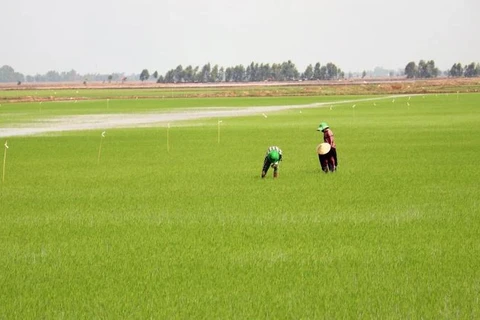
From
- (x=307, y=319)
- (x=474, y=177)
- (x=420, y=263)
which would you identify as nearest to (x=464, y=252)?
(x=420, y=263)

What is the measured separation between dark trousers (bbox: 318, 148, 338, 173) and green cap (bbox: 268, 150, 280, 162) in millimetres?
2024

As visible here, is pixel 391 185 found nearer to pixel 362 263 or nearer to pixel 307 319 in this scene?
pixel 362 263

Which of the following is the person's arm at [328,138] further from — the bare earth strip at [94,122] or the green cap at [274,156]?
the bare earth strip at [94,122]

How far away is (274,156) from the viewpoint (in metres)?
18.9

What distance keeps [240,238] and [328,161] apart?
31.1 feet

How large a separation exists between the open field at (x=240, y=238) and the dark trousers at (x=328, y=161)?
11.1 inches

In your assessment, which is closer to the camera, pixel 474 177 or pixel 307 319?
pixel 307 319

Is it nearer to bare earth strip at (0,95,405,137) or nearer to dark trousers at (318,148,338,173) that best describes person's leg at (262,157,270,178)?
dark trousers at (318,148,338,173)

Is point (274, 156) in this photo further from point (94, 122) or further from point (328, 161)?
point (94, 122)

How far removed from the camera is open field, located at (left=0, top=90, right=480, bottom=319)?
28.6 ft

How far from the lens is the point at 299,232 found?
12727mm

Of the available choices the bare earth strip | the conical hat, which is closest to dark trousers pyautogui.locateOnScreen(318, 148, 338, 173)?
the conical hat

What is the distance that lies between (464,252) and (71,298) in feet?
17.2

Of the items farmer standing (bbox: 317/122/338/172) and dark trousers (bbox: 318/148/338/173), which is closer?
farmer standing (bbox: 317/122/338/172)
